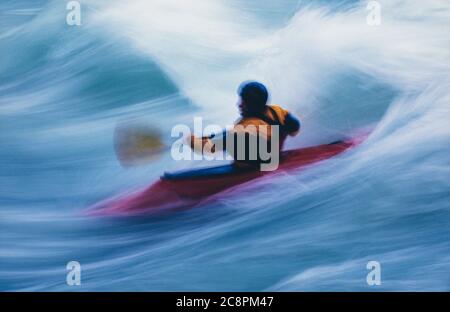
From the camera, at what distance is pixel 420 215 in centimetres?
194

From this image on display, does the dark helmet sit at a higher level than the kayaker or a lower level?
higher

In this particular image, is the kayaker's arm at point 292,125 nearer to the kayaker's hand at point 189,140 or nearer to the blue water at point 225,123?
the blue water at point 225,123

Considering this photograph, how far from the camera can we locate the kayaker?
1.95 meters

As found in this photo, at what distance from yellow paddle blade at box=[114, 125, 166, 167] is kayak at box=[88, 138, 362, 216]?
97mm

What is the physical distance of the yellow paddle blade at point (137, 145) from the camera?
1.94 metres

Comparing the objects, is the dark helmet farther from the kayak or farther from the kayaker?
the kayak

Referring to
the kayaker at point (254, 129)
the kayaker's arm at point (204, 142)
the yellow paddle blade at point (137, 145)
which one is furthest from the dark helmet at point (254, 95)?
the yellow paddle blade at point (137, 145)

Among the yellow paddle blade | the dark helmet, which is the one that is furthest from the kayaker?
the yellow paddle blade

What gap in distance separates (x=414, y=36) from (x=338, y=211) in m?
0.70

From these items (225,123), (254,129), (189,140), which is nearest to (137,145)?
(189,140)

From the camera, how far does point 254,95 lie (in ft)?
6.39

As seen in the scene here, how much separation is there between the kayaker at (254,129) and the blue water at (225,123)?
0.15 feet
